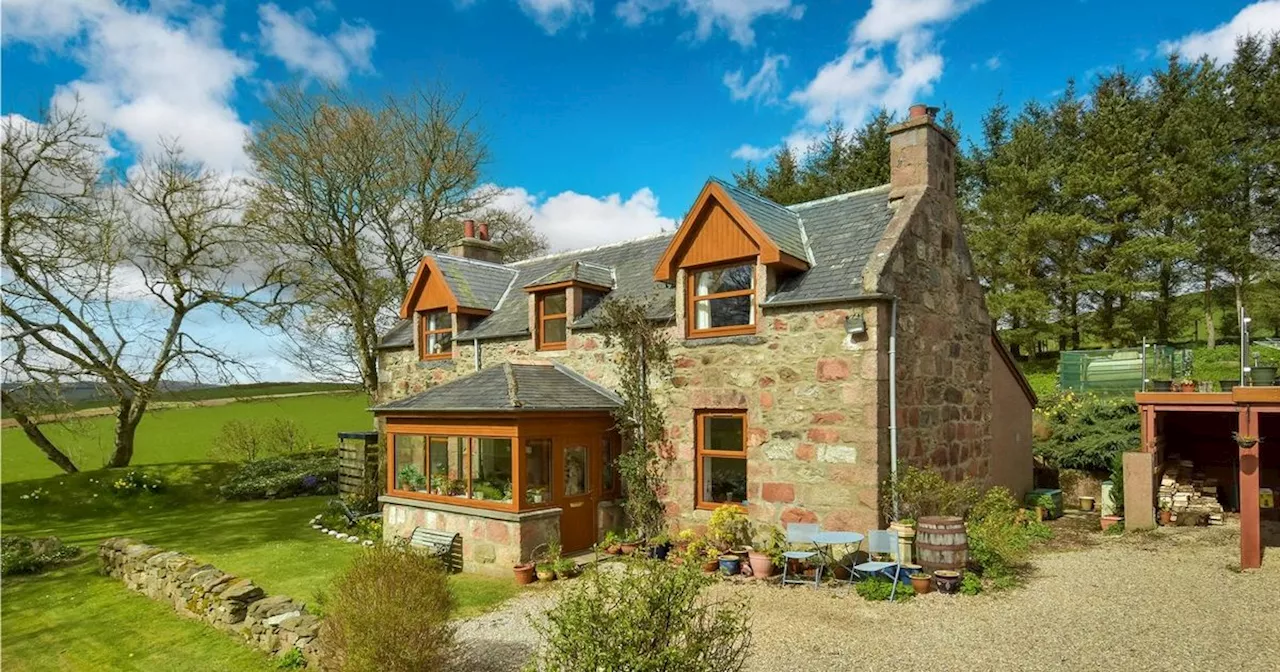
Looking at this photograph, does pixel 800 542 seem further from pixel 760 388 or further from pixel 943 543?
pixel 760 388

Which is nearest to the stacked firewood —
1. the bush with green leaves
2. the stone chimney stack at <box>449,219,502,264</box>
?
the bush with green leaves

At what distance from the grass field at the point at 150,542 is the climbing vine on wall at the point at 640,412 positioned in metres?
3.14

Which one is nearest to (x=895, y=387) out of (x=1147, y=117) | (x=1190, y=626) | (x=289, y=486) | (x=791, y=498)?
(x=791, y=498)

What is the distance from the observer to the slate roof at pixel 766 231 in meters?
12.0

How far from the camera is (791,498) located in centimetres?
1161

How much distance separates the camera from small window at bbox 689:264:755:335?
1265cm

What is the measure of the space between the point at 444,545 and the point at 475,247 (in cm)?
1122

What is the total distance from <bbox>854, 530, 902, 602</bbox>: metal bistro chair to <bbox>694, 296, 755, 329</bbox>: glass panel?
4.20 m

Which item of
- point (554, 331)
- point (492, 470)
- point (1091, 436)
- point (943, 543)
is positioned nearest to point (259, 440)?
point (554, 331)

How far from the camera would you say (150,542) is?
15977 mm

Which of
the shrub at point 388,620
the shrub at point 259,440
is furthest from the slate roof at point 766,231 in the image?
the shrub at point 259,440

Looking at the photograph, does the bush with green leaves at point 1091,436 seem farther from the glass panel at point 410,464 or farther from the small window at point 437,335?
the small window at point 437,335

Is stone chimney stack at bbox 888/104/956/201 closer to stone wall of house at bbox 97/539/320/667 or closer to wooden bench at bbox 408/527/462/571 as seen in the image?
wooden bench at bbox 408/527/462/571

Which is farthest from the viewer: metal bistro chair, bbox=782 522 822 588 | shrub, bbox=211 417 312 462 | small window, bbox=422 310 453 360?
shrub, bbox=211 417 312 462
